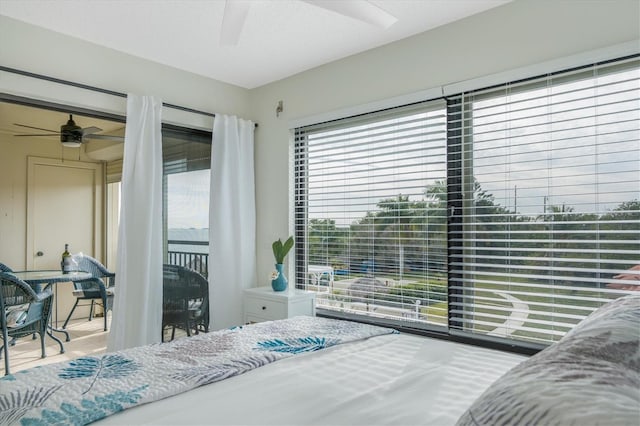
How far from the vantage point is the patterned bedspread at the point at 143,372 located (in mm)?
1238

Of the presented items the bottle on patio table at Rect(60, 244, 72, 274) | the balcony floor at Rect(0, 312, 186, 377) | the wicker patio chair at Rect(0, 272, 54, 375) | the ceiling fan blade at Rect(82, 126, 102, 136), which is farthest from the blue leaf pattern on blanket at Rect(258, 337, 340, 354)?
the bottle on patio table at Rect(60, 244, 72, 274)

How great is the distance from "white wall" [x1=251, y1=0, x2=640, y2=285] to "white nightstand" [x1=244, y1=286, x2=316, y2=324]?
16.4 inches

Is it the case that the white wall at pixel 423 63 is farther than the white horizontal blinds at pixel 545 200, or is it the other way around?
the white wall at pixel 423 63

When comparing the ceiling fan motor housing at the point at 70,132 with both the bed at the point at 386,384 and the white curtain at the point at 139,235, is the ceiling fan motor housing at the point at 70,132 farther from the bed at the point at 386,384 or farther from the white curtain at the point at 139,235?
the bed at the point at 386,384

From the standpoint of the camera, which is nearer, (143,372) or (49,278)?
(143,372)

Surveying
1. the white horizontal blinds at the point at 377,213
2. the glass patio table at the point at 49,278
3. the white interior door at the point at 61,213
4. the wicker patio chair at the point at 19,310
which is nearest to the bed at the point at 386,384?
the white horizontal blinds at the point at 377,213

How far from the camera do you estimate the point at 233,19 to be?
2180 mm

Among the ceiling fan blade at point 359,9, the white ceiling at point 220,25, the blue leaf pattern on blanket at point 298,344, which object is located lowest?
the blue leaf pattern on blanket at point 298,344

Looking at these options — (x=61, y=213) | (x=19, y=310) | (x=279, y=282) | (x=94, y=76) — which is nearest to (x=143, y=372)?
(x=279, y=282)

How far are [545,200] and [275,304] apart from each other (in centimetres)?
205

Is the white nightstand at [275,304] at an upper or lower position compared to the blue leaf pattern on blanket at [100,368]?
lower

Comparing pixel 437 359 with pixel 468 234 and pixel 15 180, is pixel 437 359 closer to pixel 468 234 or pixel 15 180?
pixel 468 234

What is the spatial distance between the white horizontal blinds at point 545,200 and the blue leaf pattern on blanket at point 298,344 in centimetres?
113

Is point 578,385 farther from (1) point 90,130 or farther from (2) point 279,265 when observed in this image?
(1) point 90,130
